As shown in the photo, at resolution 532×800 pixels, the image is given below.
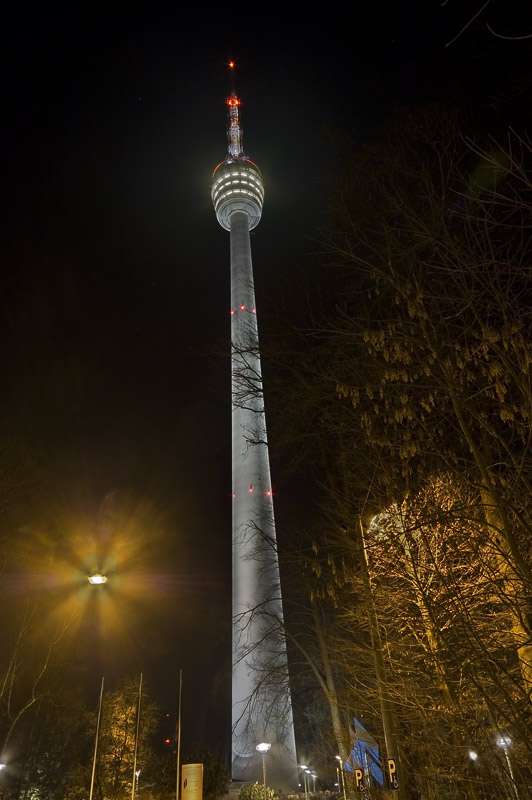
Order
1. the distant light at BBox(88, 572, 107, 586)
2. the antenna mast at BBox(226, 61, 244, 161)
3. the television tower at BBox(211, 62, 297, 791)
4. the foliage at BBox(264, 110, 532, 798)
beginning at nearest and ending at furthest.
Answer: the foliage at BBox(264, 110, 532, 798) → the distant light at BBox(88, 572, 107, 586) → the television tower at BBox(211, 62, 297, 791) → the antenna mast at BBox(226, 61, 244, 161)

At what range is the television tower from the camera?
79.7 ft

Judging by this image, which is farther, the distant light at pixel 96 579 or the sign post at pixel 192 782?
the sign post at pixel 192 782

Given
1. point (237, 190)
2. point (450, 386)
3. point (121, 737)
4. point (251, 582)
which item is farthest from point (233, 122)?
point (450, 386)

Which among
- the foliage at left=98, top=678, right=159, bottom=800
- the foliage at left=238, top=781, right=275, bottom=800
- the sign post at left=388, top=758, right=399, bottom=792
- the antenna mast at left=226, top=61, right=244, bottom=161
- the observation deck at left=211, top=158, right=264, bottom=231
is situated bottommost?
the sign post at left=388, top=758, right=399, bottom=792

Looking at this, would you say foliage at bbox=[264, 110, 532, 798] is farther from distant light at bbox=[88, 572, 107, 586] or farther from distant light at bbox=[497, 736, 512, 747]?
distant light at bbox=[88, 572, 107, 586]

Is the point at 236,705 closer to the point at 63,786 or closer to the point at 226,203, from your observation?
the point at 63,786

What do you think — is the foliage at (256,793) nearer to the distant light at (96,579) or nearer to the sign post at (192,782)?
the sign post at (192,782)

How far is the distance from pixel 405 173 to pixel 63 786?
108 feet

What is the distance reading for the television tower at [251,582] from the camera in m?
24.3

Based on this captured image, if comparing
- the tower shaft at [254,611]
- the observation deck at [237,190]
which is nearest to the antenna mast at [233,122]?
the observation deck at [237,190]

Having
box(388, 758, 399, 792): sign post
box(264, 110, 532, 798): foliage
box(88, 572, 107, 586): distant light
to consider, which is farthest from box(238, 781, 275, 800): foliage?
box(88, 572, 107, 586): distant light

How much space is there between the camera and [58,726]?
114 feet

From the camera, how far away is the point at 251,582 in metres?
34.9

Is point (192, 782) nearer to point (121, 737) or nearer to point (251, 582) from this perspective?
point (121, 737)
